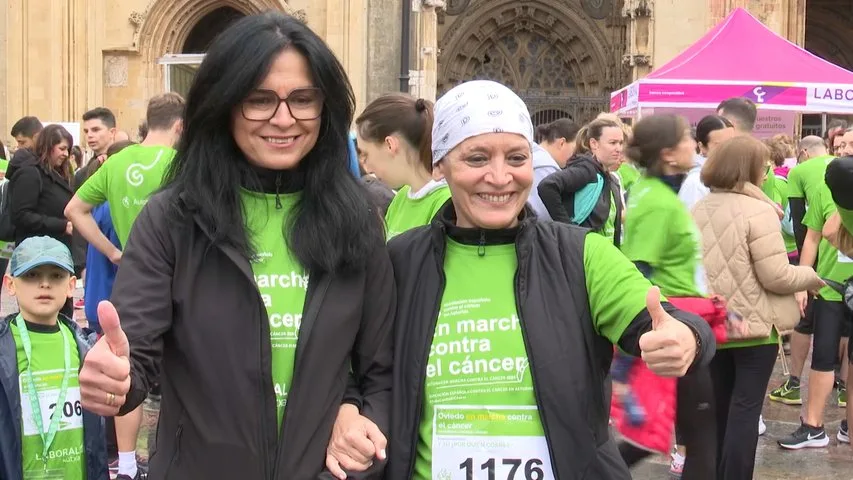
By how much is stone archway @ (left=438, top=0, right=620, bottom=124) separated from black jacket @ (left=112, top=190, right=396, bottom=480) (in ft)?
64.2

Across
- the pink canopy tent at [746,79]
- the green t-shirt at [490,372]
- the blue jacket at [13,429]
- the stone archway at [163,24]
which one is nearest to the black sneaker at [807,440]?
the blue jacket at [13,429]

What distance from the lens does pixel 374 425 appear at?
7.21 feet

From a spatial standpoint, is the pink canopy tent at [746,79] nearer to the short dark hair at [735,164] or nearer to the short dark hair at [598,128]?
the short dark hair at [598,128]

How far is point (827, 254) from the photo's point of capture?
673 centimetres

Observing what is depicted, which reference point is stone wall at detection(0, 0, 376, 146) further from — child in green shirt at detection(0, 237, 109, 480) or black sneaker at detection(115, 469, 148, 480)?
child in green shirt at detection(0, 237, 109, 480)

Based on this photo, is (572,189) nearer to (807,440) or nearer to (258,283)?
(807,440)

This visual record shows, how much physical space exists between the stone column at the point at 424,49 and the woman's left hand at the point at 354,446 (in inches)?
661

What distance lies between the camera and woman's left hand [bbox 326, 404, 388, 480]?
7.08 feet

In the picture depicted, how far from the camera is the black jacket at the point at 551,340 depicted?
2.20m

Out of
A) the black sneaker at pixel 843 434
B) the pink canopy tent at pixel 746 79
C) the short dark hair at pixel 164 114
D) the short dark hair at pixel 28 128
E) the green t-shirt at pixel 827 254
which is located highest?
the pink canopy tent at pixel 746 79

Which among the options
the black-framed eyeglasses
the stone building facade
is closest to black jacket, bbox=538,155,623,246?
the black-framed eyeglasses

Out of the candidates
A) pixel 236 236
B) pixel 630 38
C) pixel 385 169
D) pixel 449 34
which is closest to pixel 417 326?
pixel 236 236

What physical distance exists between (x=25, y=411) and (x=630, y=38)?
1746 cm

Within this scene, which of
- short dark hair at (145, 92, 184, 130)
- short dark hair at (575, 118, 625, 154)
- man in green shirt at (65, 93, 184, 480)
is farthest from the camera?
short dark hair at (575, 118, 625, 154)
